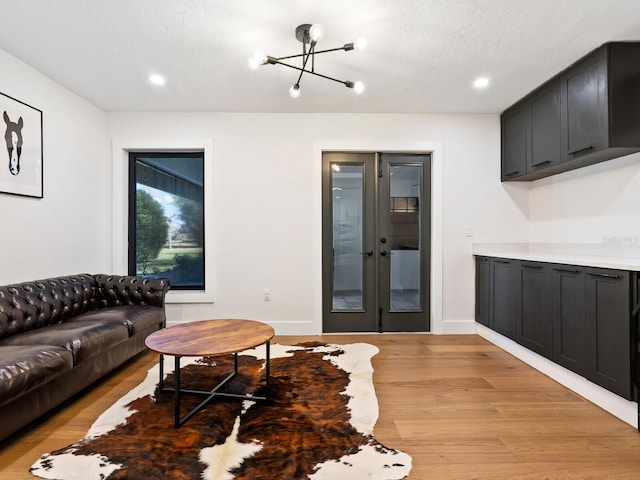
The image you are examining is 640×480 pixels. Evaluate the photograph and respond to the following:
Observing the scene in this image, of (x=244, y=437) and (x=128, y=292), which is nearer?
(x=244, y=437)

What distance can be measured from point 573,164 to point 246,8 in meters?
3.13

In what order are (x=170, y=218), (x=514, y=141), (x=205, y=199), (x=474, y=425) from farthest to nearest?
(x=170, y=218), (x=205, y=199), (x=514, y=141), (x=474, y=425)

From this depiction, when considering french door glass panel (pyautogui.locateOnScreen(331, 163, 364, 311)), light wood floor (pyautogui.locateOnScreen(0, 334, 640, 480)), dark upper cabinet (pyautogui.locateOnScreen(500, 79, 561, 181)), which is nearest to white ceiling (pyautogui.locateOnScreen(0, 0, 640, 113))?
dark upper cabinet (pyautogui.locateOnScreen(500, 79, 561, 181))

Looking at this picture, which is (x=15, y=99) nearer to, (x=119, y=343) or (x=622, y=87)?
(x=119, y=343)

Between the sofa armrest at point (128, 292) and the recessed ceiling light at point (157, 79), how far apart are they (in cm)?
199

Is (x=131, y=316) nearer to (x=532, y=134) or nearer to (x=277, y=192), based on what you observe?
(x=277, y=192)

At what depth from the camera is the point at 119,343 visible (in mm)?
2641

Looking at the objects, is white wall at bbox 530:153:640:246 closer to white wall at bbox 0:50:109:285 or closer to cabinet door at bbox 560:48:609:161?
cabinet door at bbox 560:48:609:161

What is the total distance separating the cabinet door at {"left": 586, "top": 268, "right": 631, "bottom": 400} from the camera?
2.03 m

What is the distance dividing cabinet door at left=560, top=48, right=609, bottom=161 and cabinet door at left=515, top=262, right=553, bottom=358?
1072 mm

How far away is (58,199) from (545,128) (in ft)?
15.9

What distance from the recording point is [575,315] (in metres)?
2.43

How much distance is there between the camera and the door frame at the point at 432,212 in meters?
3.87

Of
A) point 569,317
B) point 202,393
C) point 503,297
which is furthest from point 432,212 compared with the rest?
point 202,393
